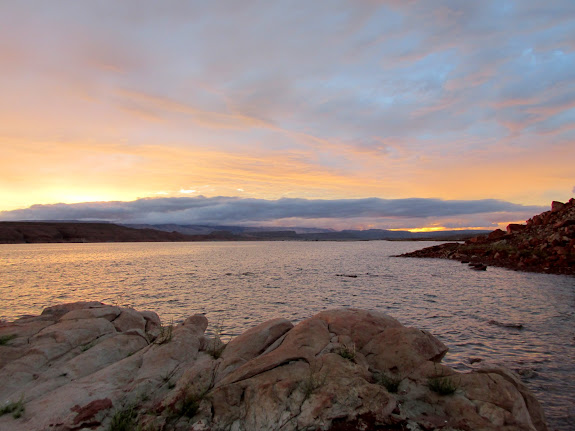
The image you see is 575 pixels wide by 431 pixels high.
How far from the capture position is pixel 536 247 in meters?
48.4

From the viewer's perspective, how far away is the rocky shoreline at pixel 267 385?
281 inches

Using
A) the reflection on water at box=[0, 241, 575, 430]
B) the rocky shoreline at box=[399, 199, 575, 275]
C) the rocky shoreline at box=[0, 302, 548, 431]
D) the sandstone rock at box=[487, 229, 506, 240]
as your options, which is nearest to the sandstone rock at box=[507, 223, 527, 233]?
the rocky shoreline at box=[399, 199, 575, 275]

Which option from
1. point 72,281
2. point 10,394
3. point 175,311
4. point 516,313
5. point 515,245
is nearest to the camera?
point 10,394

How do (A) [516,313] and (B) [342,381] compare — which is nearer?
(B) [342,381]

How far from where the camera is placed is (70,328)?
42.6 ft

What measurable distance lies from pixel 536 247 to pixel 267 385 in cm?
5455

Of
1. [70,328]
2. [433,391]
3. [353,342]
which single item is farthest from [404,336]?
[70,328]

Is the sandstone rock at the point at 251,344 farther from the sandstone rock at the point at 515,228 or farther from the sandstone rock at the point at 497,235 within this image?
the sandstone rock at the point at 497,235

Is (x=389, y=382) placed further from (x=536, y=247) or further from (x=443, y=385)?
(x=536, y=247)

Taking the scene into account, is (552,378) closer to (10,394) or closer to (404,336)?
(404,336)

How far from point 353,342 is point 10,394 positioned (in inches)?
388

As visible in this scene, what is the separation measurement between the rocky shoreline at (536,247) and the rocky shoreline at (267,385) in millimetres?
38481

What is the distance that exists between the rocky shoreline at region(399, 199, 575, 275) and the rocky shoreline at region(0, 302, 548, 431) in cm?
3848

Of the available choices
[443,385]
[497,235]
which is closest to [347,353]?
[443,385]
